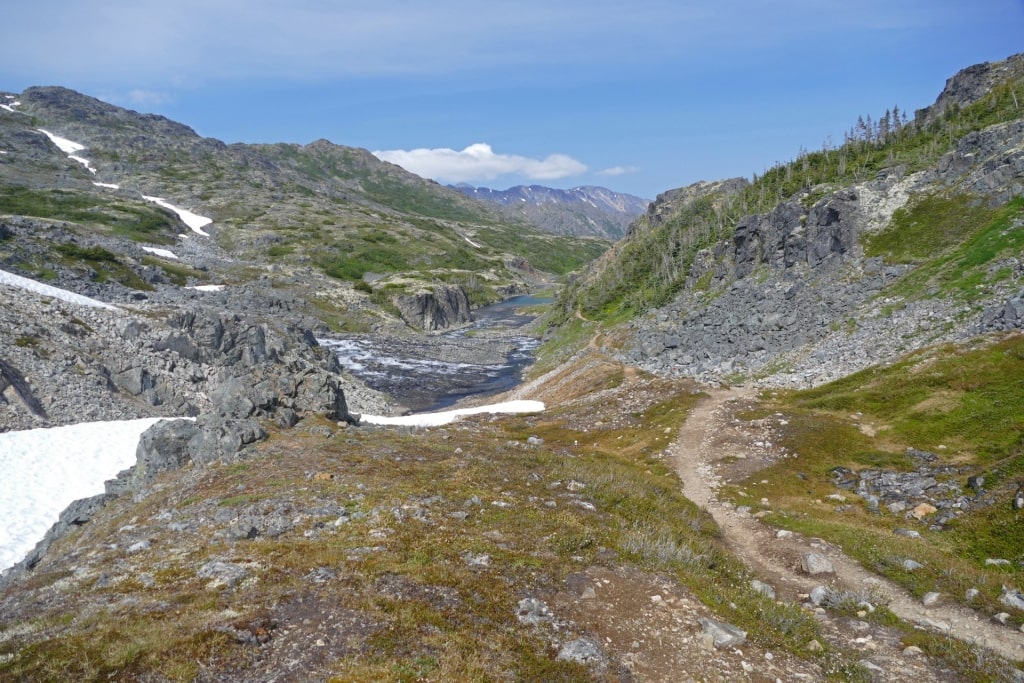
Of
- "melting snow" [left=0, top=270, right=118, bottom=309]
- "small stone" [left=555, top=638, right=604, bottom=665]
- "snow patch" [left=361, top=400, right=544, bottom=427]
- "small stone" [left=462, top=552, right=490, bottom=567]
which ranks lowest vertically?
"snow patch" [left=361, top=400, right=544, bottom=427]

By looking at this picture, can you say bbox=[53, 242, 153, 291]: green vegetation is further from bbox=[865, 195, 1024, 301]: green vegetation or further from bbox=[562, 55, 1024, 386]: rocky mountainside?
bbox=[865, 195, 1024, 301]: green vegetation

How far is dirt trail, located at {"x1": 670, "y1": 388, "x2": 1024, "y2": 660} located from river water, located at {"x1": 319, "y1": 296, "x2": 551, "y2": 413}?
1859 inches

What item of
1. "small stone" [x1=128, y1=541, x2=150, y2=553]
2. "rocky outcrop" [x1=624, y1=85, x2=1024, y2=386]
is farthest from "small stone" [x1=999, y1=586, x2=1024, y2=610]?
"rocky outcrop" [x1=624, y1=85, x2=1024, y2=386]

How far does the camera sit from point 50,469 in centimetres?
2727

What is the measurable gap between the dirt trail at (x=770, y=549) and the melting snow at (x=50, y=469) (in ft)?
94.9

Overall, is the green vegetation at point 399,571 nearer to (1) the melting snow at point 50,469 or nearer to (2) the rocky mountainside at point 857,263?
(1) the melting snow at point 50,469

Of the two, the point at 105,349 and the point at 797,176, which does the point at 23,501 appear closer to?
the point at 105,349

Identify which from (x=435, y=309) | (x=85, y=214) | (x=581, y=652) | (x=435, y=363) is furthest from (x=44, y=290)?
(x=85, y=214)

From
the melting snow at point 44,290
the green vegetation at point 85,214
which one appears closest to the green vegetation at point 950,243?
the melting snow at point 44,290

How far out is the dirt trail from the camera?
14.1 meters

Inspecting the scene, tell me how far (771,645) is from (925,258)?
56442 millimetres

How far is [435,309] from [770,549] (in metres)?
145

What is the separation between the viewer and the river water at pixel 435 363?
275ft

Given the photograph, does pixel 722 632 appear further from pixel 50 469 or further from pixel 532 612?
pixel 50 469
